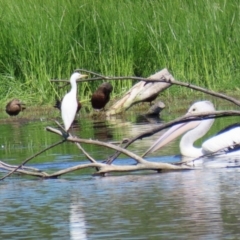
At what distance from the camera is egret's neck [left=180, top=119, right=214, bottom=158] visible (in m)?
10.3

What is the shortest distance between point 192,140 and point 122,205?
3304 mm

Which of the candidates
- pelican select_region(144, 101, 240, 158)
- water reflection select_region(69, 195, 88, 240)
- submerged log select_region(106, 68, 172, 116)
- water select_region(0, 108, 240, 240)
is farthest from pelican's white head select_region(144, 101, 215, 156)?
submerged log select_region(106, 68, 172, 116)

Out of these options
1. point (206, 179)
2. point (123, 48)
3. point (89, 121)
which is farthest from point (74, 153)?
point (123, 48)

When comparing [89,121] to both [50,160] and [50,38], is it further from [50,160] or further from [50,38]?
[50,160]

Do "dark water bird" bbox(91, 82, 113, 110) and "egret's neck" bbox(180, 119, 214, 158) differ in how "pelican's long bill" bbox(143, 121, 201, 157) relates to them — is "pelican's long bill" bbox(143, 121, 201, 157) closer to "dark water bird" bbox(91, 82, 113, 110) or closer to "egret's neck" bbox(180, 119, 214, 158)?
"egret's neck" bbox(180, 119, 214, 158)

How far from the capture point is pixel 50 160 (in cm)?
1030

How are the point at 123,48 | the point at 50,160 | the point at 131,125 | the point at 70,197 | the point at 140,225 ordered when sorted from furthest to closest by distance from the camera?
the point at 123,48 < the point at 131,125 < the point at 50,160 < the point at 70,197 < the point at 140,225

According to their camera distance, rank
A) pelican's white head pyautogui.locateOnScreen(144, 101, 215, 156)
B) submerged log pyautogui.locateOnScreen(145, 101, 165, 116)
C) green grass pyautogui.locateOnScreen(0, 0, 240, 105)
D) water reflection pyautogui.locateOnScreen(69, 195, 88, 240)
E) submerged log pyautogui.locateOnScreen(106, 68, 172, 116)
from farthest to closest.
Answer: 1. green grass pyautogui.locateOnScreen(0, 0, 240, 105)
2. submerged log pyautogui.locateOnScreen(106, 68, 172, 116)
3. submerged log pyautogui.locateOnScreen(145, 101, 165, 116)
4. pelican's white head pyautogui.locateOnScreen(144, 101, 215, 156)
5. water reflection pyautogui.locateOnScreen(69, 195, 88, 240)

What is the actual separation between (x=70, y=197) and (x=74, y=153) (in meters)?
3.13

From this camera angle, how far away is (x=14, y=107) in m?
15.9

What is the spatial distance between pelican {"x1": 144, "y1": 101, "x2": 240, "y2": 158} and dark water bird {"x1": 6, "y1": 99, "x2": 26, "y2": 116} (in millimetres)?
5701

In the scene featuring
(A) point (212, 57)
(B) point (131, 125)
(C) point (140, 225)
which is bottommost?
(C) point (140, 225)

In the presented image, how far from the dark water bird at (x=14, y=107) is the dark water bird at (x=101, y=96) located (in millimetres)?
1135

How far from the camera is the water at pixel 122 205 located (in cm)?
627
